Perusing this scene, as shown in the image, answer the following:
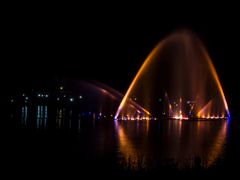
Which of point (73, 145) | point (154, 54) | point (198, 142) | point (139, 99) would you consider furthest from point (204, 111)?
point (73, 145)

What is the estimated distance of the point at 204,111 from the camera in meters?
61.3

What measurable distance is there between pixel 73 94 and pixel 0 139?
81897 millimetres

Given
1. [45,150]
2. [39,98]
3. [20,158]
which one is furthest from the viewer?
[39,98]

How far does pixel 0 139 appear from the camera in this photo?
66.8ft

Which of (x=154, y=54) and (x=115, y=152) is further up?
(x=154, y=54)

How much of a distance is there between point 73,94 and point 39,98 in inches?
793

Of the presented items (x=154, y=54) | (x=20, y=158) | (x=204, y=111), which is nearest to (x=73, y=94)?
(x=204, y=111)

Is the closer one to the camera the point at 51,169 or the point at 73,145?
the point at 51,169

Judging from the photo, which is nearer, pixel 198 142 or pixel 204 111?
pixel 198 142

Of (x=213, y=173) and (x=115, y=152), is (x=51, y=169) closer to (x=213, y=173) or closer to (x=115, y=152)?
(x=213, y=173)

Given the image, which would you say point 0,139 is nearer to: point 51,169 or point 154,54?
point 51,169

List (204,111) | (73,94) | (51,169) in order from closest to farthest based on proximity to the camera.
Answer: (51,169) < (204,111) < (73,94)

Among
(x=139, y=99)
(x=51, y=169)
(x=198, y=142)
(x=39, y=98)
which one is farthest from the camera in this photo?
(x=39, y=98)

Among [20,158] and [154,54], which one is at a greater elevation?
[154,54]
